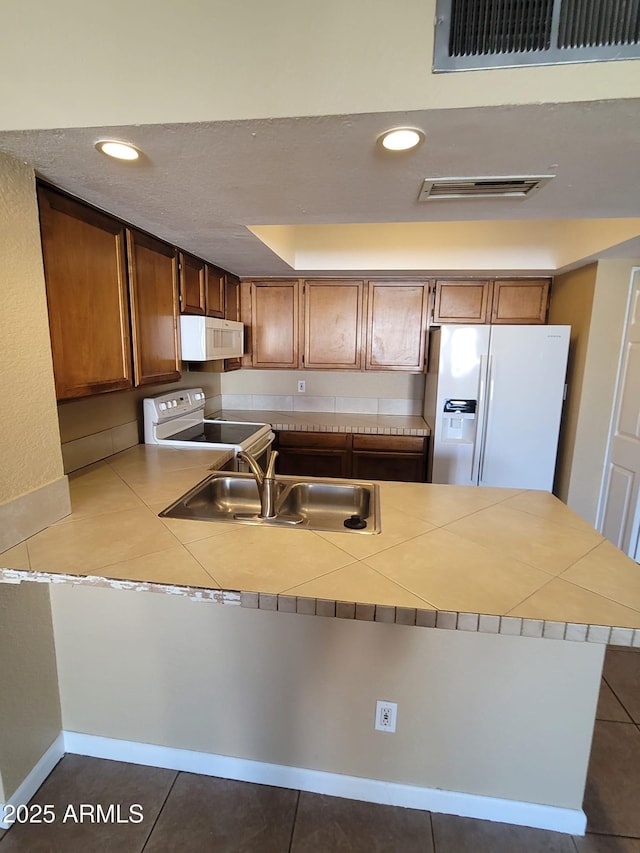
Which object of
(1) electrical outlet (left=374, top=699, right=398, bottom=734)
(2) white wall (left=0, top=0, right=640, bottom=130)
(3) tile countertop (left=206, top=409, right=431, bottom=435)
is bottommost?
(1) electrical outlet (left=374, top=699, right=398, bottom=734)

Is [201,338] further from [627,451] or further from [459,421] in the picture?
[627,451]

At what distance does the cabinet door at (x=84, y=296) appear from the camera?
1.36 m

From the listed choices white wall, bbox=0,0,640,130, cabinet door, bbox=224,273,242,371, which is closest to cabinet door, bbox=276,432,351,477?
cabinet door, bbox=224,273,242,371

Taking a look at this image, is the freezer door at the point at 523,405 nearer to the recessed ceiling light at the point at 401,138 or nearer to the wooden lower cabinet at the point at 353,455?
the wooden lower cabinet at the point at 353,455

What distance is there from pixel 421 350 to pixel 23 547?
2930mm

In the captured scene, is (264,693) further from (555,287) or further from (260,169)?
(555,287)

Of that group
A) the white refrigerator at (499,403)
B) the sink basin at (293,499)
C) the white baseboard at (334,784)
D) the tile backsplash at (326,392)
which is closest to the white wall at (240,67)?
the sink basin at (293,499)

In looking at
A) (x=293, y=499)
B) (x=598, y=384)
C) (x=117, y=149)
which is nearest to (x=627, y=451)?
(x=598, y=384)

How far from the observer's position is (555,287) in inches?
123

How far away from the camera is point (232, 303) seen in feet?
10.7

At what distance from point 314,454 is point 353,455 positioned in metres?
0.32

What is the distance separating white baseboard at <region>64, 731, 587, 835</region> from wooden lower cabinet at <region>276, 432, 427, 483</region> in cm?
200

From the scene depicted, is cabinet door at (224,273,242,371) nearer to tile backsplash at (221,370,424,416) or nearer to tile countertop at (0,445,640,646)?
tile backsplash at (221,370,424,416)

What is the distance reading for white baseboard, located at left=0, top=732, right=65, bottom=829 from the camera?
134 cm
